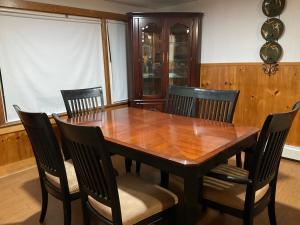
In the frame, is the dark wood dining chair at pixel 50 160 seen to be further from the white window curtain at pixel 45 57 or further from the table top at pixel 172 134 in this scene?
the white window curtain at pixel 45 57

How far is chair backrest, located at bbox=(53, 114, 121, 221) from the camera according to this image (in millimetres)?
1109

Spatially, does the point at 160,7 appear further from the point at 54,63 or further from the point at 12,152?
the point at 12,152

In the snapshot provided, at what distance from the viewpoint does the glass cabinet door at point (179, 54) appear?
137 inches

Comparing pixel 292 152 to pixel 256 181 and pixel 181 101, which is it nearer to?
pixel 181 101

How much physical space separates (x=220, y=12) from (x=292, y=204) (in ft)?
8.23

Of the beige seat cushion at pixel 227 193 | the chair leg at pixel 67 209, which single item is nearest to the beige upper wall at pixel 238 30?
the beige seat cushion at pixel 227 193

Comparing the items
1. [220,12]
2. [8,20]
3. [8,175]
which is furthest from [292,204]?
[8,20]

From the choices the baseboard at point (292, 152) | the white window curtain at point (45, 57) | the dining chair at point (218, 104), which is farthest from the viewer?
the baseboard at point (292, 152)

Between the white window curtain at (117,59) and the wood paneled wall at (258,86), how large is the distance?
1.22 meters

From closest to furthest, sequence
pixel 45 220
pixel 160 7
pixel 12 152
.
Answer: pixel 45 220 < pixel 12 152 < pixel 160 7

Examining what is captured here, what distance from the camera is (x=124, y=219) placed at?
49.3 inches

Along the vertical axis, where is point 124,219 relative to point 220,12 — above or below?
below

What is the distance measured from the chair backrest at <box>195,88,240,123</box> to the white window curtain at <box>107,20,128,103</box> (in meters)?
1.75

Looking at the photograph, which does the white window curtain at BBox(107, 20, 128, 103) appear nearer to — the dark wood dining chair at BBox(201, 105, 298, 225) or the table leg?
the dark wood dining chair at BBox(201, 105, 298, 225)
